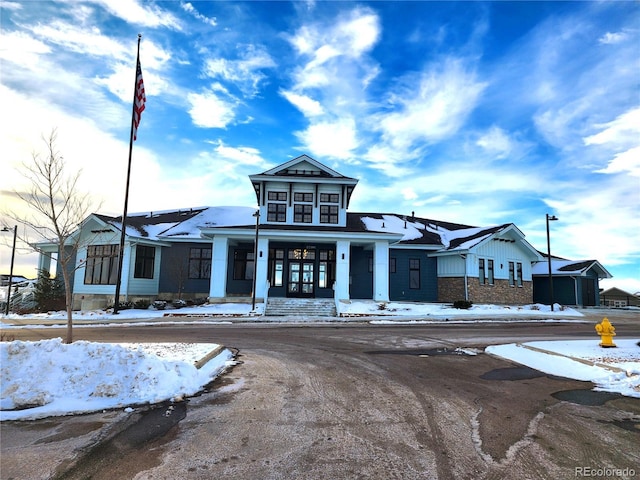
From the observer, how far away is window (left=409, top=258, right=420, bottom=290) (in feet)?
99.5

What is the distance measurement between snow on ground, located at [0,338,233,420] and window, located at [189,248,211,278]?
872 inches

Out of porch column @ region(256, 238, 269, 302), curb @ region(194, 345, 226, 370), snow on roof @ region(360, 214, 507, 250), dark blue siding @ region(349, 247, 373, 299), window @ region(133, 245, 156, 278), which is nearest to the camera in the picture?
curb @ region(194, 345, 226, 370)

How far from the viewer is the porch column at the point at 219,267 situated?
2519 cm

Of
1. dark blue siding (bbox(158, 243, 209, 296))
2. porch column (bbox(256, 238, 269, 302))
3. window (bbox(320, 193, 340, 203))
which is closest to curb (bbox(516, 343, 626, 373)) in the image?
porch column (bbox(256, 238, 269, 302))

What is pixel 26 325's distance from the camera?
60.3 feet

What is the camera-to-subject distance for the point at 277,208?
93.2ft

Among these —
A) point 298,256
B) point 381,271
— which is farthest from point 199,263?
point 381,271

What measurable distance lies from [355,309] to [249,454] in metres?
19.6

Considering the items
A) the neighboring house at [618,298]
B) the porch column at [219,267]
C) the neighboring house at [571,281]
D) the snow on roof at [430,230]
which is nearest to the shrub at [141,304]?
the porch column at [219,267]

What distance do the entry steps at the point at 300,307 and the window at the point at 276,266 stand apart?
1.97 meters

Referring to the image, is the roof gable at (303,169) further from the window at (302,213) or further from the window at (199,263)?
the window at (199,263)

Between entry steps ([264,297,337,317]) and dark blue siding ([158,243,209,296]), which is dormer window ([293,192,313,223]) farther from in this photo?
dark blue siding ([158,243,209,296])

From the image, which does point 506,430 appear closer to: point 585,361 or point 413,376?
point 413,376

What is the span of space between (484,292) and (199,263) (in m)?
21.0
